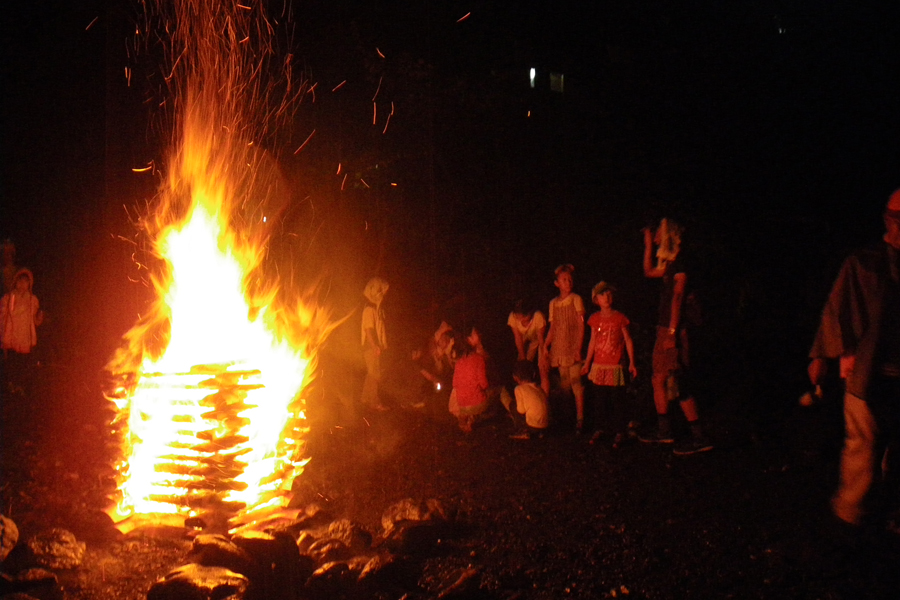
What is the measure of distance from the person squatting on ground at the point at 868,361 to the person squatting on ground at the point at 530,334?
459cm

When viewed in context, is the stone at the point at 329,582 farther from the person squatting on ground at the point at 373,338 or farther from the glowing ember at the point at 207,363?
the person squatting on ground at the point at 373,338

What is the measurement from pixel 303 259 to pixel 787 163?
8.90 m

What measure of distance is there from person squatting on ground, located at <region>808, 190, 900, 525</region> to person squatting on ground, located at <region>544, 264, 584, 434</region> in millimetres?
3765

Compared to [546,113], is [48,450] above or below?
below

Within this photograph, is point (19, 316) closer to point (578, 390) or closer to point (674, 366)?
point (578, 390)

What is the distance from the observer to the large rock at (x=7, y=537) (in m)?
4.33

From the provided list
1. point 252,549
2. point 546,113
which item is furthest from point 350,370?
point 252,549

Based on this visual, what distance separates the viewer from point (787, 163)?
33.8ft

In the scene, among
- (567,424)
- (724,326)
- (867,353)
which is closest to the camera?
(867,353)

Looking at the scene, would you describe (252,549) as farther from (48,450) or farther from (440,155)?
(440,155)

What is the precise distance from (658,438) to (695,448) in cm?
55

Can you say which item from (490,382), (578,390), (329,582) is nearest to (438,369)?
(490,382)

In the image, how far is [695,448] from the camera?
698 cm

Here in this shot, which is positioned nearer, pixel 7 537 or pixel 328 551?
pixel 7 537
